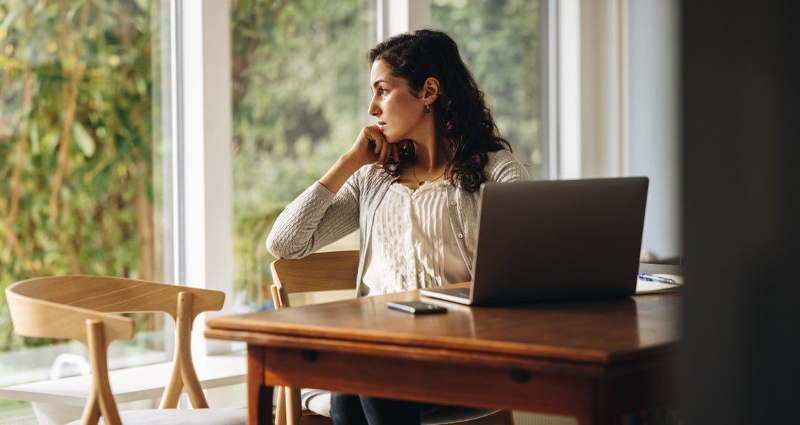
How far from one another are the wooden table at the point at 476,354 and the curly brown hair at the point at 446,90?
757 millimetres

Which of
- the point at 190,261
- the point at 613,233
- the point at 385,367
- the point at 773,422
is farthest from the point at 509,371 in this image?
the point at 190,261

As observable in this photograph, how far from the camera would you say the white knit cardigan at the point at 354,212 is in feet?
6.50

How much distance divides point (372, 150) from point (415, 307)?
2.97ft

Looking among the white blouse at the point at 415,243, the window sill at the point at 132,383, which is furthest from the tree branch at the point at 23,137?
the white blouse at the point at 415,243

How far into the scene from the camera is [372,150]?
2.17 meters

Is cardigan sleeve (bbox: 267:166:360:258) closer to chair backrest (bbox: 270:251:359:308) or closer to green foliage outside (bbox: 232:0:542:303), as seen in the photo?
chair backrest (bbox: 270:251:359:308)

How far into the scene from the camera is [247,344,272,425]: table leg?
128cm

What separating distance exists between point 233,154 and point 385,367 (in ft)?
5.52

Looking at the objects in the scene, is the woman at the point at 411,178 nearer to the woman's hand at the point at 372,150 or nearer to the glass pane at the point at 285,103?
the woman's hand at the point at 372,150

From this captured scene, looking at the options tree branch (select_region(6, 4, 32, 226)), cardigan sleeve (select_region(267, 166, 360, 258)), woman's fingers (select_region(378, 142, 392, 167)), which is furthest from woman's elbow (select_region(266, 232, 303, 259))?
tree branch (select_region(6, 4, 32, 226))

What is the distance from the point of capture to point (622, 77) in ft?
13.4

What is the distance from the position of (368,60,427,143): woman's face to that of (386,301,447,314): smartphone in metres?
0.79

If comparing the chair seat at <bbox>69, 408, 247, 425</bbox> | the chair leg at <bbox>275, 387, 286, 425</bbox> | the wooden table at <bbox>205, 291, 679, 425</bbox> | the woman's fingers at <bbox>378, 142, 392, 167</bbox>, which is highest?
the woman's fingers at <bbox>378, 142, 392, 167</bbox>

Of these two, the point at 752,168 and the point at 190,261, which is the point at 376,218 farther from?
the point at 752,168
